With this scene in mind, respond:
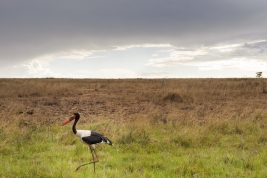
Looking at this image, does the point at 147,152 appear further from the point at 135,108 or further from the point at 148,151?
the point at 135,108

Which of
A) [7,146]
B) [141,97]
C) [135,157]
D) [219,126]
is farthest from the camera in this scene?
[141,97]

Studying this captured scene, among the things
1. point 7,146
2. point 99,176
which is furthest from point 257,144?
point 7,146

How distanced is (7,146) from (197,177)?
5612 millimetres

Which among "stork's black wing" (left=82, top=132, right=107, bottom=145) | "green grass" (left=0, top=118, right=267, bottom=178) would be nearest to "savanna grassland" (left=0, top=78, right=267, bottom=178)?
"green grass" (left=0, top=118, right=267, bottom=178)

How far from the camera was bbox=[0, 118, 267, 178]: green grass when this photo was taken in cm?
572

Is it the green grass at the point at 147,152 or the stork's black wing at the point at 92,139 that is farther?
the green grass at the point at 147,152

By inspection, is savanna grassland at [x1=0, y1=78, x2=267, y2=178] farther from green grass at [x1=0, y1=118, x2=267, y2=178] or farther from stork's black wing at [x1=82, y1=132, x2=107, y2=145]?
stork's black wing at [x1=82, y1=132, x2=107, y2=145]

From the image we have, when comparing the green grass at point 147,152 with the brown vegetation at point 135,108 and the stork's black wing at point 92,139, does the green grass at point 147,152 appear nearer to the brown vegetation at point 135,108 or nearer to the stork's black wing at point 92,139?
the stork's black wing at point 92,139

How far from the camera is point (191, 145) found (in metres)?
7.91

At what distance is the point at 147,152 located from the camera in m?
7.42

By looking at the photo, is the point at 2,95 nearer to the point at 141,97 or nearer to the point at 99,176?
the point at 141,97

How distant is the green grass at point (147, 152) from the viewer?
225 inches

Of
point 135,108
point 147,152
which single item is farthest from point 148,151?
point 135,108

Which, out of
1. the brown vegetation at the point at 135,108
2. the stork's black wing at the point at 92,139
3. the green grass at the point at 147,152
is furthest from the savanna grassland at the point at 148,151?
the stork's black wing at the point at 92,139
